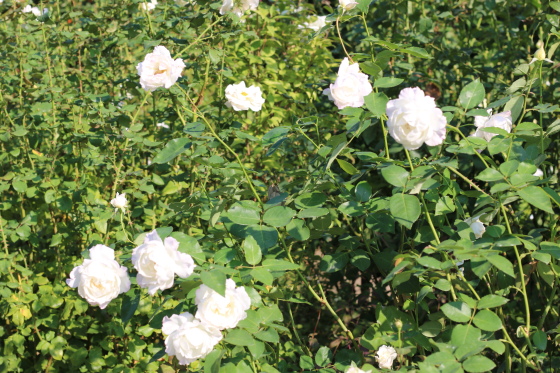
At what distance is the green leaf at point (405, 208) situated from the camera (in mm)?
1335

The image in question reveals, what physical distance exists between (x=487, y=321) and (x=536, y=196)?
28 centimetres

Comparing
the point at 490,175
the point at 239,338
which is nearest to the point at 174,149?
the point at 239,338

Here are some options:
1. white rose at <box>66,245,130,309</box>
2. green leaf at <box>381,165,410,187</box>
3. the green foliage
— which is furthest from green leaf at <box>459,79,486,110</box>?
white rose at <box>66,245,130,309</box>

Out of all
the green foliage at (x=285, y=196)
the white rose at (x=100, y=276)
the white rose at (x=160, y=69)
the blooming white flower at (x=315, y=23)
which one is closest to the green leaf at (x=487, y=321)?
the green foliage at (x=285, y=196)

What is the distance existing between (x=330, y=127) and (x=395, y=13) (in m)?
0.69

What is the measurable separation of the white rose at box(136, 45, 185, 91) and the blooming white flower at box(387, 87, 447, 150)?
55 cm

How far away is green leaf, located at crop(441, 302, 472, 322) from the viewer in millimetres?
1344

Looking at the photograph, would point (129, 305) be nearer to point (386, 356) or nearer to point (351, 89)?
point (386, 356)

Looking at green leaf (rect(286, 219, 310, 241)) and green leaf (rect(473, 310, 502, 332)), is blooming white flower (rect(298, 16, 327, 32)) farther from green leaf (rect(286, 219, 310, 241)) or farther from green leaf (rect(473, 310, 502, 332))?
green leaf (rect(473, 310, 502, 332))

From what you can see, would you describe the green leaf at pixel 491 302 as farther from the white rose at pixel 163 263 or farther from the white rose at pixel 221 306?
the white rose at pixel 163 263

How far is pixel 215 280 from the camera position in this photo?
3.88ft

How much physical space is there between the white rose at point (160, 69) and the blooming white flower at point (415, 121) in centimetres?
55

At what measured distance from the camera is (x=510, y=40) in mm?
3041

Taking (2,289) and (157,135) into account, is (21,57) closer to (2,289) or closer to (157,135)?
(157,135)
